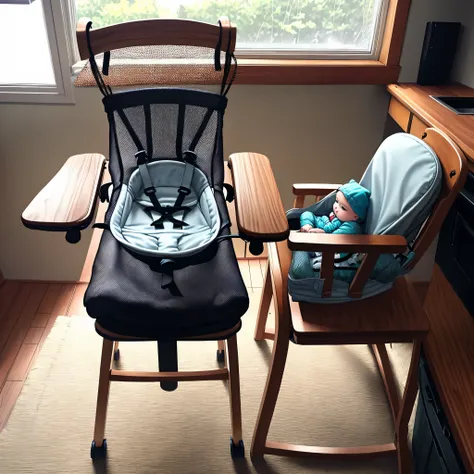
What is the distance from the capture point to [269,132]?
2150 mm

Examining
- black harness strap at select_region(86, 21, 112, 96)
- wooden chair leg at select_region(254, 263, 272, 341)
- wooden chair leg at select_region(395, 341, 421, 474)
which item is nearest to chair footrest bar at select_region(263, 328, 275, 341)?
wooden chair leg at select_region(254, 263, 272, 341)

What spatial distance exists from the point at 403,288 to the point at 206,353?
815 mm

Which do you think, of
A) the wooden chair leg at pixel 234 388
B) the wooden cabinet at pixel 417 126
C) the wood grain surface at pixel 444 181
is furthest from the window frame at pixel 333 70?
the wooden chair leg at pixel 234 388

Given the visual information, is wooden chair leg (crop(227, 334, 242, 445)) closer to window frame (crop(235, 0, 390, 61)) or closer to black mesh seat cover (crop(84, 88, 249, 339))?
black mesh seat cover (crop(84, 88, 249, 339))

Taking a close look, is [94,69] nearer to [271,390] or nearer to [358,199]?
[358,199]

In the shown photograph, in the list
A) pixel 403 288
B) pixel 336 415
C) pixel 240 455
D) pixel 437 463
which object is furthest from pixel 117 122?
pixel 437 463

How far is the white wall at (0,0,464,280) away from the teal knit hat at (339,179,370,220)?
0.80 meters

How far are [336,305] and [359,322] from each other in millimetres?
81

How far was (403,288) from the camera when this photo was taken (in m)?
1.44

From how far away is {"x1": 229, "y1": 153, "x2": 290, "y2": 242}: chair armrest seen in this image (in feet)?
3.81

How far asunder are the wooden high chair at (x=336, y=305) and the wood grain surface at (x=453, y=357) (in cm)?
9

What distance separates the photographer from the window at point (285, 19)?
Answer: 6.44 feet

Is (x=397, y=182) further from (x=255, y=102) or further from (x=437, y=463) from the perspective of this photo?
(x=255, y=102)

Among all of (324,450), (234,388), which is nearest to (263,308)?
(234,388)
